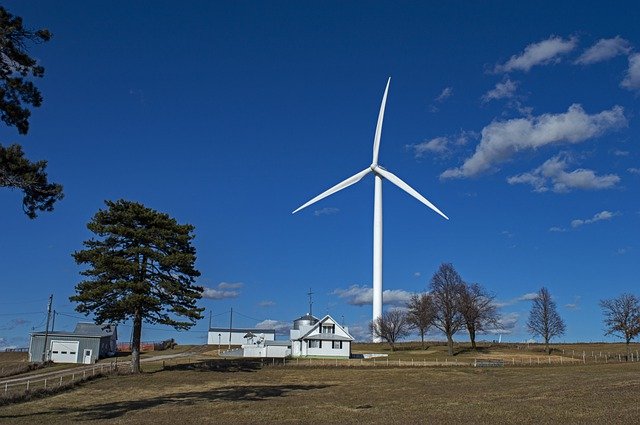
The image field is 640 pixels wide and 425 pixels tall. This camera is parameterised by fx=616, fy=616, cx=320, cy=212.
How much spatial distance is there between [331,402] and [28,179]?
65.6 ft

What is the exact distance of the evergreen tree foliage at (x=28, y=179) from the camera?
85.9 feet

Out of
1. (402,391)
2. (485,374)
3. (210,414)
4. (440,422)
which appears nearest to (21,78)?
(210,414)

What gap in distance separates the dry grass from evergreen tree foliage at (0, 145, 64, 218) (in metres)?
10.1

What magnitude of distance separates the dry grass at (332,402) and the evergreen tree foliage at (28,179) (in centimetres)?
1012

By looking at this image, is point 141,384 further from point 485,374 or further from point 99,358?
point 99,358

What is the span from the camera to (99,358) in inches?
3593

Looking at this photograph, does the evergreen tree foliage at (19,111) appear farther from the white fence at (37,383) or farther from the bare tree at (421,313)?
the bare tree at (421,313)

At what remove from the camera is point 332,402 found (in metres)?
35.2

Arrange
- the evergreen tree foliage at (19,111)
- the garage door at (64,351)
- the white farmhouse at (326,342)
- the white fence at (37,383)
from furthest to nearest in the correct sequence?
the white farmhouse at (326,342) → the garage door at (64,351) → the white fence at (37,383) → the evergreen tree foliage at (19,111)

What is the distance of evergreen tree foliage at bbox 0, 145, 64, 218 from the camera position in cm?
2619

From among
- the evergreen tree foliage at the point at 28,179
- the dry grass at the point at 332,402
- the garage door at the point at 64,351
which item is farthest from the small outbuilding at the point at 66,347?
the evergreen tree foliage at the point at 28,179

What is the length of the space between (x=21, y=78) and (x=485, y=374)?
46.8 m

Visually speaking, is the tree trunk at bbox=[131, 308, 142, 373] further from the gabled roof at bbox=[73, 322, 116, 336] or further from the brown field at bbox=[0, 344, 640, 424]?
the gabled roof at bbox=[73, 322, 116, 336]

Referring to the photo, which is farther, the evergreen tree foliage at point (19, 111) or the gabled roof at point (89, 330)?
the gabled roof at point (89, 330)
